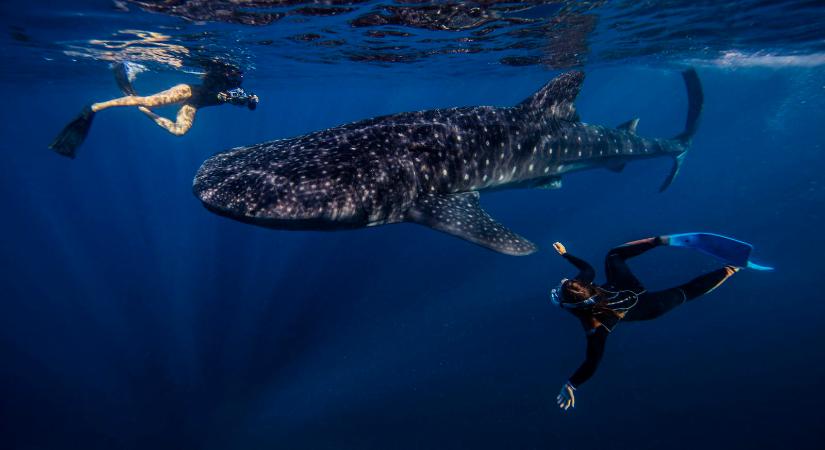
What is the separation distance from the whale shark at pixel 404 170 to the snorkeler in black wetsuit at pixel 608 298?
2.70 ft

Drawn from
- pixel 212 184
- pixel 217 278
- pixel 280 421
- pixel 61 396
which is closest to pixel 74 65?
pixel 217 278

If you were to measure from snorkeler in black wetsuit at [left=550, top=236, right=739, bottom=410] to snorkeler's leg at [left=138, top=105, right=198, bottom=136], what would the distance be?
1092cm

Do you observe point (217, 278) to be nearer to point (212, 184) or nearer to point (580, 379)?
point (212, 184)

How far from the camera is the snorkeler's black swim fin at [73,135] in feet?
28.5

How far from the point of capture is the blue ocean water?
13047 millimetres

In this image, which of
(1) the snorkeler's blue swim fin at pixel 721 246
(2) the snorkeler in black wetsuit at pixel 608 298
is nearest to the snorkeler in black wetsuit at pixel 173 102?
(2) the snorkeler in black wetsuit at pixel 608 298

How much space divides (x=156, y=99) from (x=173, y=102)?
58cm

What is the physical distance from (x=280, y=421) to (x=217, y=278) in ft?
35.7

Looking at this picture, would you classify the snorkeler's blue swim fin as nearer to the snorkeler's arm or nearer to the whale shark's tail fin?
the snorkeler's arm

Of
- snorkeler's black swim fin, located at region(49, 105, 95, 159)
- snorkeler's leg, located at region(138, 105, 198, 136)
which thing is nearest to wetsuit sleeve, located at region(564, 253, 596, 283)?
snorkeler's black swim fin, located at region(49, 105, 95, 159)

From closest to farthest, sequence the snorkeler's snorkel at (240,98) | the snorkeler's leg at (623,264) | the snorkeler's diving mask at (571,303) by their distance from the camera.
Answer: the snorkeler's diving mask at (571,303) → the snorkeler's leg at (623,264) → the snorkeler's snorkel at (240,98)

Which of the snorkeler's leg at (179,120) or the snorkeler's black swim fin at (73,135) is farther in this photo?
the snorkeler's leg at (179,120)

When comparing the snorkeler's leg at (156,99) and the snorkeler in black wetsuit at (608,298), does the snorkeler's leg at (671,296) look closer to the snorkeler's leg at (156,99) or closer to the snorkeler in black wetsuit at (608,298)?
the snorkeler in black wetsuit at (608,298)

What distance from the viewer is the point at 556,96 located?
816cm
